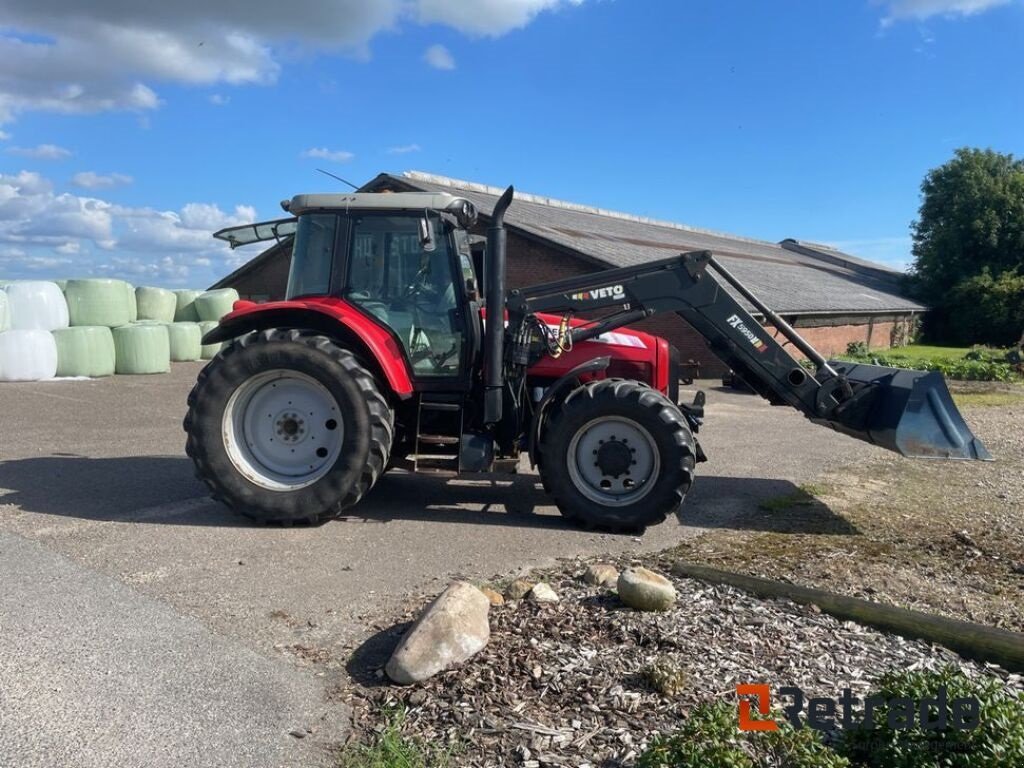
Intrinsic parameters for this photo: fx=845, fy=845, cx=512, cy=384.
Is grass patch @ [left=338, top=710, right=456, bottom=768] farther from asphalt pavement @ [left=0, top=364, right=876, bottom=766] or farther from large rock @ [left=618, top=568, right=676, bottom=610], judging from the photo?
large rock @ [left=618, top=568, right=676, bottom=610]

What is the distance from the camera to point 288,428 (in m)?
7.06

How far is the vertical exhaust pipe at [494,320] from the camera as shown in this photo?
6824 mm

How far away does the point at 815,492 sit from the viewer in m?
8.55

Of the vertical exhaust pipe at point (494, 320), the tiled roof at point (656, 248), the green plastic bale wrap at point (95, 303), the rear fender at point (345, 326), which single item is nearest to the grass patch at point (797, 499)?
the vertical exhaust pipe at point (494, 320)

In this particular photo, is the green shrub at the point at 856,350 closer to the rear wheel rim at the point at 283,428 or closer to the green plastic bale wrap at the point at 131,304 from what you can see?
the green plastic bale wrap at the point at 131,304

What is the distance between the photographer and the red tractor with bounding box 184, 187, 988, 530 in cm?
675

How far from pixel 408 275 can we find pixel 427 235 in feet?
1.80

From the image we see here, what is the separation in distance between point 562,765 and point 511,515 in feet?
13.6

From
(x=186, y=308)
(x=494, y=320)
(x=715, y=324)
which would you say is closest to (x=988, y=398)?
(x=715, y=324)

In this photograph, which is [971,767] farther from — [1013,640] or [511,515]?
[511,515]

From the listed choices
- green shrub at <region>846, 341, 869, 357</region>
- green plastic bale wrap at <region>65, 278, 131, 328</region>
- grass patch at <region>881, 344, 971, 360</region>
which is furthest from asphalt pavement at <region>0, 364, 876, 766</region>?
grass patch at <region>881, 344, 971, 360</region>

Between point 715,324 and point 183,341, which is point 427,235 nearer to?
point 715,324

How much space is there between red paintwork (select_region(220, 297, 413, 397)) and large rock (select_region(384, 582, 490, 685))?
9.36 ft

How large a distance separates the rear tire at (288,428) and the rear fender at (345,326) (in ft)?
0.49
